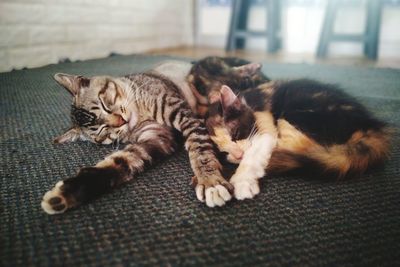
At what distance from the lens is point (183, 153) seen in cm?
101

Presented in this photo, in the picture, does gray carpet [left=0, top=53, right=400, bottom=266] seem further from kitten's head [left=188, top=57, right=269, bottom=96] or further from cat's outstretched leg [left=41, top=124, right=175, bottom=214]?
kitten's head [left=188, top=57, right=269, bottom=96]

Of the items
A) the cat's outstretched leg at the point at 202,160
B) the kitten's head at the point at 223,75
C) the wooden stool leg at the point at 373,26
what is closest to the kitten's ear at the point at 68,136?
the cat's outstretched leg at the point at 202,160

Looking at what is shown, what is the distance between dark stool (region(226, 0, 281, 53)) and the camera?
12.0ft

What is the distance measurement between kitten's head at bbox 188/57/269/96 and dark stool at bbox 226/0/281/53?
2.34 m

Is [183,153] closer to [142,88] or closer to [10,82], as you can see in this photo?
[142,88]

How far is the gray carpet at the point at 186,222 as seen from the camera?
550 mm

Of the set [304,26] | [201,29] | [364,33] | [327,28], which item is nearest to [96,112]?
[327,28]

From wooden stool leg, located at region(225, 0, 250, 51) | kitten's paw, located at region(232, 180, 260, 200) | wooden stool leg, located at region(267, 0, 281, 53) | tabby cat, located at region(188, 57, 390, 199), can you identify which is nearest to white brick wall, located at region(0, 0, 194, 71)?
wooden stool leg, located at region(225, 0, 250, 51)

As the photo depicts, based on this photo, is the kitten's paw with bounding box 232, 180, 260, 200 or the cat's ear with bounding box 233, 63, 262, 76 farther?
the cat's ear with bounding box 233, 63, 262, 76

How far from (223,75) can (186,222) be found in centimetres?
97

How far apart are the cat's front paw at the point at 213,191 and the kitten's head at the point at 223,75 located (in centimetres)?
64

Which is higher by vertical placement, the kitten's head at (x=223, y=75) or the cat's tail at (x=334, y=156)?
the kitten's head at (x=223, y=75)

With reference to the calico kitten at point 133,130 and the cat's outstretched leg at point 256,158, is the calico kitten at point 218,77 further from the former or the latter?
the cat's outstretched leg at point 256,158

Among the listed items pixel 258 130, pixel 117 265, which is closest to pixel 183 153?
pixel 258 130
